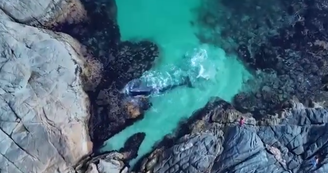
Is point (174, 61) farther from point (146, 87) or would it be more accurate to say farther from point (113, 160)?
point (113, 160)

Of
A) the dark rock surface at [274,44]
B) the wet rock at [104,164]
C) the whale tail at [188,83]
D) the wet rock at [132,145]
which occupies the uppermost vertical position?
the dark rock surface at [274,44]

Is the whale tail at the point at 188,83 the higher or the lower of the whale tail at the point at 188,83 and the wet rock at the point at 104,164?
the higher

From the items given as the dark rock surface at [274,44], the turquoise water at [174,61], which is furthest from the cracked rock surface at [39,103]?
the dark rock surface at [274,44]

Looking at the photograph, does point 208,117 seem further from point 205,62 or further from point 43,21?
point 43,21

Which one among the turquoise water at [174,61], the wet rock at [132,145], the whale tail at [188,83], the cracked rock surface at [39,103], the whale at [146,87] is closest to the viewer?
the cracked rock surface at [39,103]

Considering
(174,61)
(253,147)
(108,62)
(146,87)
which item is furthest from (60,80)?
(253,147)

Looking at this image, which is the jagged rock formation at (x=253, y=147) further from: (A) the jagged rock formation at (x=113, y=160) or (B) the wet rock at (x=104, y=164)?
(B) the wet rock at (x=104, y=164)

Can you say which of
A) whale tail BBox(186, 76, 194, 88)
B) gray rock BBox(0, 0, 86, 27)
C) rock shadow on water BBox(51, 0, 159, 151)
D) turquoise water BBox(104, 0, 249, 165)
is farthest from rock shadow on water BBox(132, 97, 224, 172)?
gray rock BBox(0, 0, 86, 27)
